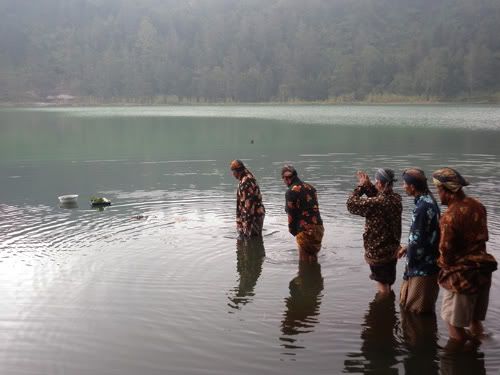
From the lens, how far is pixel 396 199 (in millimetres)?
7262

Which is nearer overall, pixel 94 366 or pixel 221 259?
pixel 94 366

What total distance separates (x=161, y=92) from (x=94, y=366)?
520ft

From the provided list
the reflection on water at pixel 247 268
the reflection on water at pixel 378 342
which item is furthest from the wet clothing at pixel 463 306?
the reflection on water at pixel 247 268

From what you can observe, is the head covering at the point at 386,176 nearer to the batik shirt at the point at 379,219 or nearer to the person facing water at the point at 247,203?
the batik shirt at the point at 379,219

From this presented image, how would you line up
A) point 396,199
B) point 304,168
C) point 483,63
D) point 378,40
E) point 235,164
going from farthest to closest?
1. point 378,40
2. point 483,63
3. point 304,168
4. point 235,164
5. point 396,199

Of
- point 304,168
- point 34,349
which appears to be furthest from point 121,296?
point 304,168

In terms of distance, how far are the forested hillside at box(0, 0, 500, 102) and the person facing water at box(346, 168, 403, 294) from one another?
411ft

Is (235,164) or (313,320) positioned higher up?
(235,164)

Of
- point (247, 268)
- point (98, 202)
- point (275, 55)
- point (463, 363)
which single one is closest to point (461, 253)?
point (463, 363)

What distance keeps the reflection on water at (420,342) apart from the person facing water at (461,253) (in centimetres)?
48

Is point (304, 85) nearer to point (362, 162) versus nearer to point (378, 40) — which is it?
point (378, 40)

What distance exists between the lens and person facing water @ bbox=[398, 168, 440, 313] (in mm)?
6180

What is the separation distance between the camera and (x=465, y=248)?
5.59 meters

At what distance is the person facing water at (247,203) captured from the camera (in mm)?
10961
